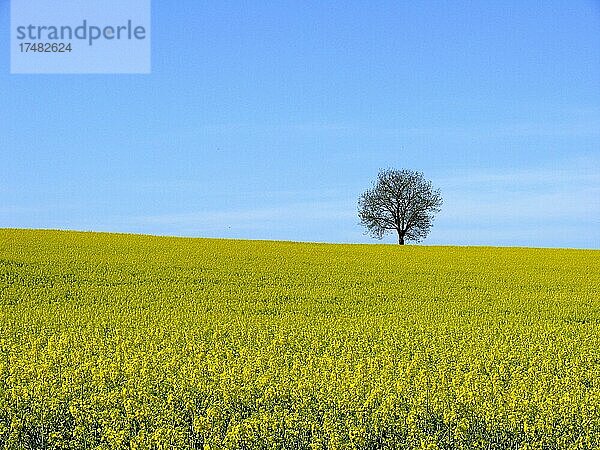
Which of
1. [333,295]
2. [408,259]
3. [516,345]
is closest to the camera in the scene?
[516,345]

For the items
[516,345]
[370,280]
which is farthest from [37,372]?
[370,280]

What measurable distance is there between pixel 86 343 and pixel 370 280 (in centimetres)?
1385

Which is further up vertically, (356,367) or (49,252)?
(49,252)

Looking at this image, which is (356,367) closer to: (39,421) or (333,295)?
(39,421)

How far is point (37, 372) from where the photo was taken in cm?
1161

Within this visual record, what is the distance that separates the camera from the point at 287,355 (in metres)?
13.4

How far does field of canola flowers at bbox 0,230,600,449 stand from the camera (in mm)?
9180

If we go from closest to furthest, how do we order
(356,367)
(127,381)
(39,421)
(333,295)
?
(39,421), (127,381), (356,367), (333,295)

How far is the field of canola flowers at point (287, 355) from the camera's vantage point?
361 inches

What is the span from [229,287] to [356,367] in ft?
39.9

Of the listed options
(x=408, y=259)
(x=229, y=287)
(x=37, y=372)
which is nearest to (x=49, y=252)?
(x=229, y=287)

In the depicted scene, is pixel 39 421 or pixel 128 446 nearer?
pixel 128 446

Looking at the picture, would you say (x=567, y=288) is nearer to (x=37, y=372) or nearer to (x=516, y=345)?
(x=516, y=345)

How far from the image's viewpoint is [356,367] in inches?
487
